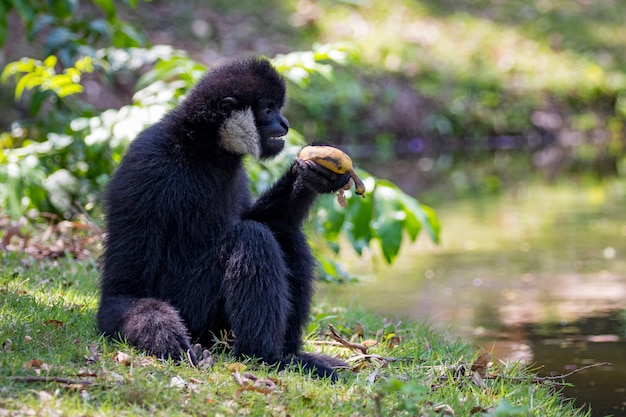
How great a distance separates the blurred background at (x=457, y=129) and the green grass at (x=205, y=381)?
1140 mm

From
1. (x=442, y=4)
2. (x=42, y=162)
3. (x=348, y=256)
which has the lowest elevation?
(x=348, y=256)

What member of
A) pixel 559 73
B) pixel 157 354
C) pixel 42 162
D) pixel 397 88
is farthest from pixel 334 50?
pixel 559 73

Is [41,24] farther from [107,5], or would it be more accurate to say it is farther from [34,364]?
[34,364]

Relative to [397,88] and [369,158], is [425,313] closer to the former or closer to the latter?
[369,158]

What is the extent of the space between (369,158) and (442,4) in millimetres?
8842

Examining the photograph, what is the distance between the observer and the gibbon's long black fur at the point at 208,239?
16.6 ft

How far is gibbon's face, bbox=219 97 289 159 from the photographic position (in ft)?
17.5

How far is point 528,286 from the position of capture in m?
9.20

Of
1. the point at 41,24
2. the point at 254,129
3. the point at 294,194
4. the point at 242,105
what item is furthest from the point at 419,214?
the point at 41,24

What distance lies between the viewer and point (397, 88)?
70.4ft

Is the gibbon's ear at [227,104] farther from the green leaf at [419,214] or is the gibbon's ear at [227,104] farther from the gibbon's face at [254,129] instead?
the green leaf at [419,214]

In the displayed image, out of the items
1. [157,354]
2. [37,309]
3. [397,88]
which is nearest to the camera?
[157,354]

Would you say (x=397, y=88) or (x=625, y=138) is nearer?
(x=397, y=88)

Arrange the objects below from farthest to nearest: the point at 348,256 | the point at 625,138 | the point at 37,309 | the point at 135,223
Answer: the point at 625,138, the point at 348,256, the point at 37,309, the point at 135,223
